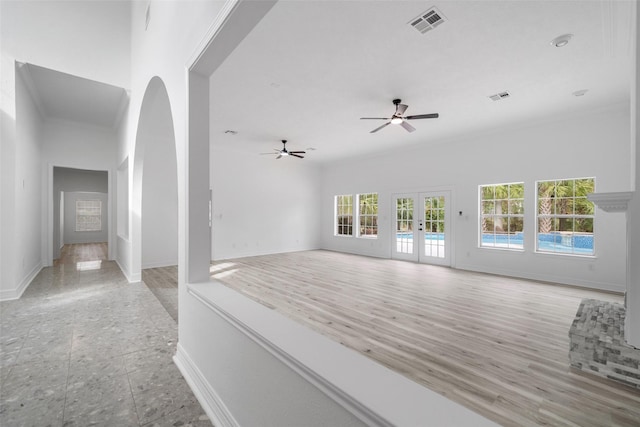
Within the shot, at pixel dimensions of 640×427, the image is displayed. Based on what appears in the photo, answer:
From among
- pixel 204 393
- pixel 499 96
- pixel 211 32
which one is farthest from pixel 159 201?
pixel 499 96

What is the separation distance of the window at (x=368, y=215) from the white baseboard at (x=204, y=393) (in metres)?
6.98

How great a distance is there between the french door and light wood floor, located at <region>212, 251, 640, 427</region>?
1054 millimetres

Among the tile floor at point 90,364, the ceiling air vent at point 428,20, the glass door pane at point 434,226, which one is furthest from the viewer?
the glass door pane at point 434,226

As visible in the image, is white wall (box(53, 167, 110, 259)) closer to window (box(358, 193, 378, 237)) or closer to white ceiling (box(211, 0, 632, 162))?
white ceiling (box(211, 0, 632, 162))

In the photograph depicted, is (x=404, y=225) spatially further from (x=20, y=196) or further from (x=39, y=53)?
(x=39, y=53)

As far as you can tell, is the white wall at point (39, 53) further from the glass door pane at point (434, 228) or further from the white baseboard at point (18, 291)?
the glass door pane at point (434, 228)

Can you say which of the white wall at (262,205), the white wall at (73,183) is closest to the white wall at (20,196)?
the white wall at (262,205)

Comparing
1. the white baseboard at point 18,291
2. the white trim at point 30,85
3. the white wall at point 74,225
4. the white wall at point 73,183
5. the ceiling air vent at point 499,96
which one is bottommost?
the white baseboard at point 18,291

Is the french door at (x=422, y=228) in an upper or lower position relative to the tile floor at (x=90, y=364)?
upper

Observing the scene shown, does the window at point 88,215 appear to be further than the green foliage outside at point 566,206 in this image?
Yes

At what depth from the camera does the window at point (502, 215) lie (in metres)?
5.86

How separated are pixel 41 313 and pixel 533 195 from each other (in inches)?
321

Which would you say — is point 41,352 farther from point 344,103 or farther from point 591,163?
point 591,163

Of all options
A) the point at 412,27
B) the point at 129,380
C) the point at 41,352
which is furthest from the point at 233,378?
the point at 412,27
